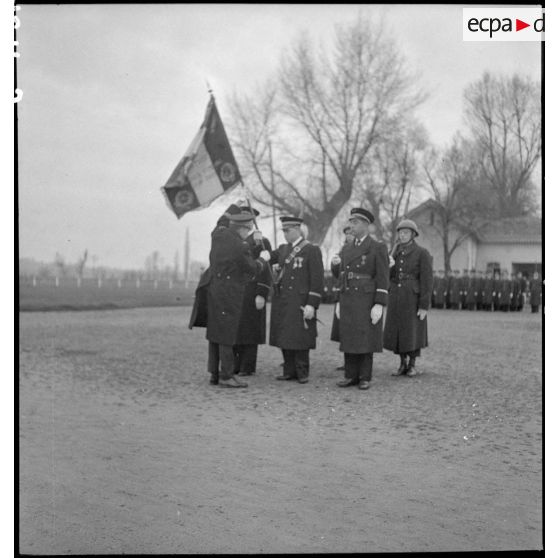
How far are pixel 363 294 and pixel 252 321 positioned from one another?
1487 millimetres

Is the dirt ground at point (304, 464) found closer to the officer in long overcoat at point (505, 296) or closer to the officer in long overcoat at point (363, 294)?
the officer in long overcoat at point (363, 294)

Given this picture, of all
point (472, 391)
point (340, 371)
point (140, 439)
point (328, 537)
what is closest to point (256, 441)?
point (140, 439)

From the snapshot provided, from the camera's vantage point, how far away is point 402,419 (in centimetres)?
512

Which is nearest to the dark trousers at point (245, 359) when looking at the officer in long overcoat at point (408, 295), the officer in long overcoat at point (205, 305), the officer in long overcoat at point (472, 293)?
the officer in long overcoat at point (205, 305)

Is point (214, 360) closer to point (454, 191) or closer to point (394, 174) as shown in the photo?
point (394, 174)

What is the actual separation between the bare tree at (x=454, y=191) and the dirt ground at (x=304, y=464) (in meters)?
1.82

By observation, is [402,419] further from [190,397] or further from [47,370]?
[47,370]

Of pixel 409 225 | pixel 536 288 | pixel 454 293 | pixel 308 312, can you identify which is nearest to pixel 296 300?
pixel 308 312

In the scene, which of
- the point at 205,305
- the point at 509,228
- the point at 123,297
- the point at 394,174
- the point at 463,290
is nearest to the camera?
the point at 394,174

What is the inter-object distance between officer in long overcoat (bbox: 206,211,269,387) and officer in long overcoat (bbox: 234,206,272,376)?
0.63 metres

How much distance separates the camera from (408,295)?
7.27m

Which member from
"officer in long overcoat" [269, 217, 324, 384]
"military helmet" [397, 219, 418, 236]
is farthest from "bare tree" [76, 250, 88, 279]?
"military helmet" [397, 219, 418, 236]

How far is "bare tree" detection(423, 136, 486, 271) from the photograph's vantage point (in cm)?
567

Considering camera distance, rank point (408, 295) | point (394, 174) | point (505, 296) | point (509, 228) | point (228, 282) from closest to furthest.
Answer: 1. point (394, 174)
2. point (228, 282)
3. point (408, 295)
4. point (509, 228)
5. point (505, 296)
